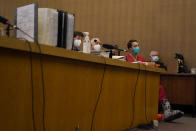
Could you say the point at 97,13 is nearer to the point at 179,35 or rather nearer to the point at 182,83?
the point at 179,35

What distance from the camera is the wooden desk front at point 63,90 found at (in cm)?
134

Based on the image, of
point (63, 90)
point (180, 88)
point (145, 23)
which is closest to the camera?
point (63, 90)

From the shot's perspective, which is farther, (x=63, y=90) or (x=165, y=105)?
(x=165, y=105)

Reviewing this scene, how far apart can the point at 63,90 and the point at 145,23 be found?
3.89 m

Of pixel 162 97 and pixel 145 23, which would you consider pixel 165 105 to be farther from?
pixel 145 23

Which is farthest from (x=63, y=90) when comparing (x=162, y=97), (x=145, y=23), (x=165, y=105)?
(x=145, y=23)

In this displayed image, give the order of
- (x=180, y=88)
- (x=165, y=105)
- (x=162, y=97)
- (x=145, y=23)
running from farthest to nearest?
(x=145, y=23) < (x=180, y=88) < (x=162, y=97) < (x=165, y=105)

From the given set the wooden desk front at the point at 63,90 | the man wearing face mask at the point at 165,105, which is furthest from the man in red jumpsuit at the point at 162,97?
the wooden desk front at the point at 63,90

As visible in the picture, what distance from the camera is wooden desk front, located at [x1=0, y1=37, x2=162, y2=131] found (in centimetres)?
134

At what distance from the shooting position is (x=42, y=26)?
1704 mm

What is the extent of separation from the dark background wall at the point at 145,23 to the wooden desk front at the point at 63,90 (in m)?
2.50

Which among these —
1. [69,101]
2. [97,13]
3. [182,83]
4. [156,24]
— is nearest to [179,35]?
[156,24]

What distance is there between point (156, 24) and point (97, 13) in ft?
4.36

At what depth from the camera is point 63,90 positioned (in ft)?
5.55
